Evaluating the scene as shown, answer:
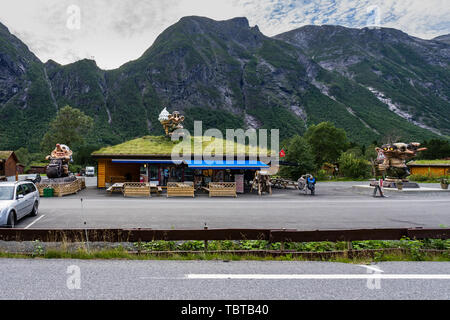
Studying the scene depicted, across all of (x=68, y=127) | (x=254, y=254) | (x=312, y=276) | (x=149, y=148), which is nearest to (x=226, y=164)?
(x=149, y=148)

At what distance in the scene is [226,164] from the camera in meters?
21.3

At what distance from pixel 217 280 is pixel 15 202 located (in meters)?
8.13

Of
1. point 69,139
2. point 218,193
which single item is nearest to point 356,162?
point 218,193

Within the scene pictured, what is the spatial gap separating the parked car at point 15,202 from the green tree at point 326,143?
51.1 metres

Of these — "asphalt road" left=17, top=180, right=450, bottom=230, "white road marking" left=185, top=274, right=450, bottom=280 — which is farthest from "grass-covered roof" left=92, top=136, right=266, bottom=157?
"white road marking" left=185, top=274, right=450, bottom=280

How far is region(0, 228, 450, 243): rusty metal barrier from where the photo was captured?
20.1 feet

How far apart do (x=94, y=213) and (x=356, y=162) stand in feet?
119

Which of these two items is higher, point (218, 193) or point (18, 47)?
point (18, 47)

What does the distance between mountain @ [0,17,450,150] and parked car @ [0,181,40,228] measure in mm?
94204

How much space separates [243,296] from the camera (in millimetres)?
4137

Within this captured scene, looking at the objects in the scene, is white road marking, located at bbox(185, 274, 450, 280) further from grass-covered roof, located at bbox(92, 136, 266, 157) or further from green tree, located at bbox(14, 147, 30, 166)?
green tree, located at bbox(14, 147, 30, 166)

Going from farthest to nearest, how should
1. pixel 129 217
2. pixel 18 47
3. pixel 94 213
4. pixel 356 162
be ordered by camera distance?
pixel 18 47 → pixel 356 162 → pixel 94 213 → pixel 129 217

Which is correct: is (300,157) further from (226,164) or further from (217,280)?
(217,280)

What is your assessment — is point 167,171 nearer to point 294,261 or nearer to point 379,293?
point 294,261
